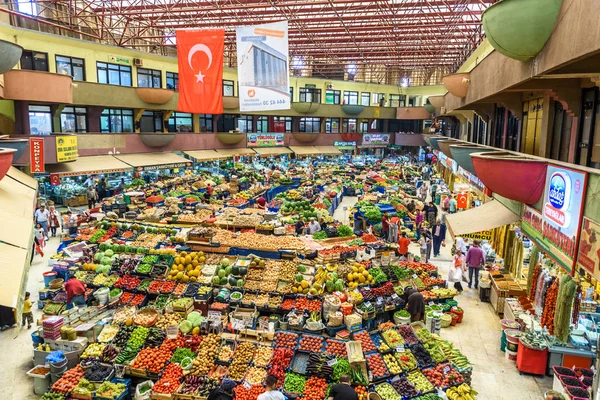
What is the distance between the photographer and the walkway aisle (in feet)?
24.8

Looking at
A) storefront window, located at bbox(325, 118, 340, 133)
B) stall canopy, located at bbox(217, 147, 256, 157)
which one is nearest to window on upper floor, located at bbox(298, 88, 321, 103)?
storefront window, located at bbox(325, 118, 340, 133)

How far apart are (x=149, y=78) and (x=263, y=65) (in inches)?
735

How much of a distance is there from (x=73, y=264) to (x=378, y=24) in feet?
83.6

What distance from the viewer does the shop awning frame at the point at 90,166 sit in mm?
19328

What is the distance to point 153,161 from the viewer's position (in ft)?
82.5

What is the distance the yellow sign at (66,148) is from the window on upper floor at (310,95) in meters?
26.9

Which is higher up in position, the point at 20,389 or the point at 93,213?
the point at 93,213

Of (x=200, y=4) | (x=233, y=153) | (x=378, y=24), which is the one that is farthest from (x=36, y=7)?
(x=378, y=24)

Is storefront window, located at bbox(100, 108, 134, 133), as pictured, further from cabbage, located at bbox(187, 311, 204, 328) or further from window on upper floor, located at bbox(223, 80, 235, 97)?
cabbage, located at bbox(187, 311, 204, 328)

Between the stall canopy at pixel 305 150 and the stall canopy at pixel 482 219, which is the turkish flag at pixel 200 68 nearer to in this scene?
the stall canopy at pixel 482 219

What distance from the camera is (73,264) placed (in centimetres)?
1131

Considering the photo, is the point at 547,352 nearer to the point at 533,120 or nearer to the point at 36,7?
the point at 533,120

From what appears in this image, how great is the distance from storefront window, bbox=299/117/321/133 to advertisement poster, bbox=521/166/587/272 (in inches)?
1497

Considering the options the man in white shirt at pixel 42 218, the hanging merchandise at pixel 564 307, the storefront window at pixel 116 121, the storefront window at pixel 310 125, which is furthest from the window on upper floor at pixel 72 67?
the hanging merchandise at pixel 564 307
